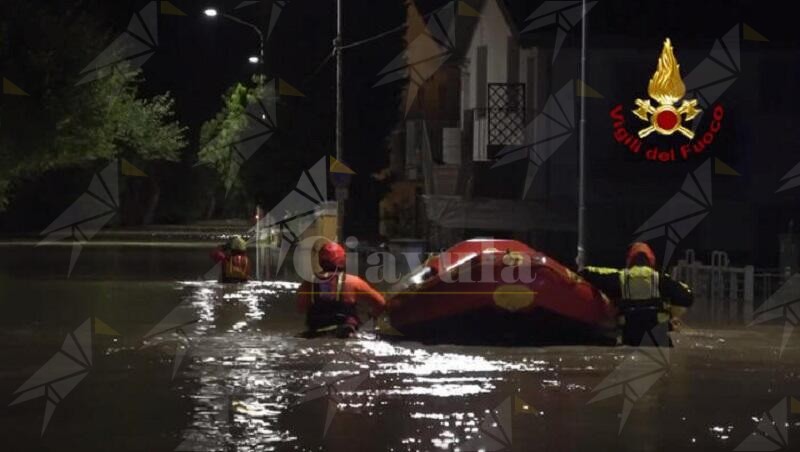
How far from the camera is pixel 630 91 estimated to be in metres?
31.6

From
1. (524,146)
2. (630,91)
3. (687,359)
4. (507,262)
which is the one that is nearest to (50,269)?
(524,146)

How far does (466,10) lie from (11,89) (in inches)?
596

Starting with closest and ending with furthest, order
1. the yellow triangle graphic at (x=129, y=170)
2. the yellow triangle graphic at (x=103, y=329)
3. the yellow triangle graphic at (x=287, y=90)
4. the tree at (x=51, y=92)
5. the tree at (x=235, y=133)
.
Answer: the yellow triangle graphic at (x=103, y=329), the tree at (x=51, y=92), the yellow triangle graphic at (x=287, y=90), the tree at (x=235, y=133), the yellow triangle graphic at (x=129, y=170)

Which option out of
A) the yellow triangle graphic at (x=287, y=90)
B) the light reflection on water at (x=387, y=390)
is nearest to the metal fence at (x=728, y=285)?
the light reflection on water at (x=387, y=390)

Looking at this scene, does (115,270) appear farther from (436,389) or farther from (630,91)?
(436,389)

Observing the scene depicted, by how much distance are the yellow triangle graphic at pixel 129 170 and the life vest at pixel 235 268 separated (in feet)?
141

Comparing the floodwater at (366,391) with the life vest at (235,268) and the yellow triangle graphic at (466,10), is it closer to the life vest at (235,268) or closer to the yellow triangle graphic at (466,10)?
the life vest at (235,268)

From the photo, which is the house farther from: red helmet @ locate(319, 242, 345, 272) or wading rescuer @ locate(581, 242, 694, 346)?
red helmet @ locate(319, 242, 345, 272)

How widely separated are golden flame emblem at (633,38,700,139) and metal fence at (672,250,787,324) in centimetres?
492

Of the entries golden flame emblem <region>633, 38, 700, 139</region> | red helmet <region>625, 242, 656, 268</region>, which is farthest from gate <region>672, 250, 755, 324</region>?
red helmet <region>625, 242, 656, 268</region>

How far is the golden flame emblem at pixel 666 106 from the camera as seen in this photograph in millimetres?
28797

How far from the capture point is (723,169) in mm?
31312

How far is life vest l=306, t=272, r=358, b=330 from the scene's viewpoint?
15.2 meters

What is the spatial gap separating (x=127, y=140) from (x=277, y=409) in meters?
34.9
